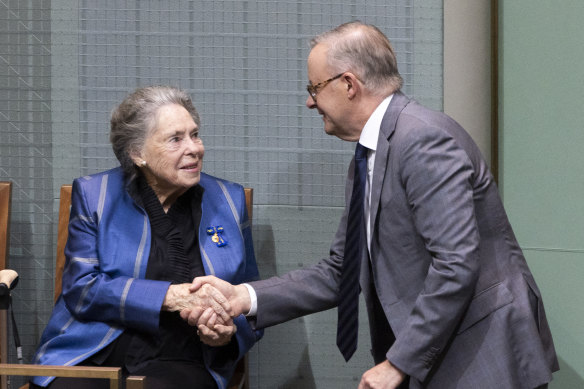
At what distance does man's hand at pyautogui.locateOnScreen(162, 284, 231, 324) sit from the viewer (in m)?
2.39

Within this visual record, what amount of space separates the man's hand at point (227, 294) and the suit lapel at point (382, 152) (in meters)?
0.57

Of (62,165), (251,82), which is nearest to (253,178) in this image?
(251,82)

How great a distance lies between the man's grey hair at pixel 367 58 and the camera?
2119 millimetres

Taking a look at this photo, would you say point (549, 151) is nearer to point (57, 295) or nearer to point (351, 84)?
point (351, 84)

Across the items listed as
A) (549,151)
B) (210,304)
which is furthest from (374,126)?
(549,151)

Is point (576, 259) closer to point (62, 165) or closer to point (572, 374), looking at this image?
point (572, 374)

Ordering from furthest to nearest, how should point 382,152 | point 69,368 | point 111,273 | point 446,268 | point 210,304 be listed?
point 111,273 < point 210,304 < point 382,152 < point 446,268 < point 69,368

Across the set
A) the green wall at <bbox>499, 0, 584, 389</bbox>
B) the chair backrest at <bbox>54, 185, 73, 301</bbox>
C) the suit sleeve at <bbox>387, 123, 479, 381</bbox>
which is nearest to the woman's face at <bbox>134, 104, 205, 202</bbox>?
the chair backrest at <bbox>54, 185, 73, 301</bbox>

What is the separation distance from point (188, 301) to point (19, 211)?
119cm

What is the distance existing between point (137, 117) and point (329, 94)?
2.50 ft

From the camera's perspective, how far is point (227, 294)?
245 cm

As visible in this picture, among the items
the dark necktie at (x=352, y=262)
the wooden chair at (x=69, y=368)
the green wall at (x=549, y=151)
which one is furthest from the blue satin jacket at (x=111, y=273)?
the green wall at (x=549, y=151)

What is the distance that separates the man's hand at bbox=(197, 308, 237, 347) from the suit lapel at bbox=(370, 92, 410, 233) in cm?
60

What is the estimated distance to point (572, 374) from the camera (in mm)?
2977
